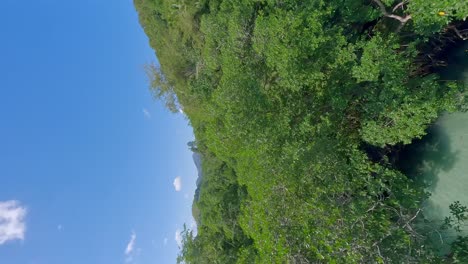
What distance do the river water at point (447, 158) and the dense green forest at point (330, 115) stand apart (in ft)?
3.89

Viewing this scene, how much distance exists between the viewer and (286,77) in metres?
20.0

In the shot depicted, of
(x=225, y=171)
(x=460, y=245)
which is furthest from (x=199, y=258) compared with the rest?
(x=460, y=245)

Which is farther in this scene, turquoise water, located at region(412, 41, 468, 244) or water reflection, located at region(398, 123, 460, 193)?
water reflection, located at region(398, 123, 460, 193)

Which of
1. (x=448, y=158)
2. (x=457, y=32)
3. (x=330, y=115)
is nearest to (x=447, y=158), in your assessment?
(x=448, y=158)

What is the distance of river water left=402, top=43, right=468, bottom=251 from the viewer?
21.7 metres

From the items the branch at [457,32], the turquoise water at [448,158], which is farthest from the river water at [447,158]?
the branch at [457,32]

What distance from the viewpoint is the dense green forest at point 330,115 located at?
15586mm

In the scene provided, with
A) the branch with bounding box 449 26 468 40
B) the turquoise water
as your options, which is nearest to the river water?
the turquoise water

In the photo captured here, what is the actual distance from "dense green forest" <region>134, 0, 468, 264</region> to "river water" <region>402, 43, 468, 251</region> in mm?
1186

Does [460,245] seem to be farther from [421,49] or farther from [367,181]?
[421,49]

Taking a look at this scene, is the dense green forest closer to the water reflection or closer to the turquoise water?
the turquoise water

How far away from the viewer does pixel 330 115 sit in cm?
2167

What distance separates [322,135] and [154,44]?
22143 millimetres

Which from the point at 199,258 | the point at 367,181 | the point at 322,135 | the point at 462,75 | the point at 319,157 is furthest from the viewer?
the point at 199,258
